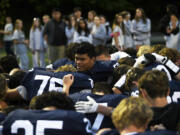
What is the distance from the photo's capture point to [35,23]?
12.4 meters

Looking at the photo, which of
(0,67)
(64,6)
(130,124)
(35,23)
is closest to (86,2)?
(64,6)

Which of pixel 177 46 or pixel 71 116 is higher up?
pixel 71 116

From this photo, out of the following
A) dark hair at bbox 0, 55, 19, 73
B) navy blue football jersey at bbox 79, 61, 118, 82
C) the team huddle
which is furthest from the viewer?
dark hair at bbox 0, 55, 19, 73

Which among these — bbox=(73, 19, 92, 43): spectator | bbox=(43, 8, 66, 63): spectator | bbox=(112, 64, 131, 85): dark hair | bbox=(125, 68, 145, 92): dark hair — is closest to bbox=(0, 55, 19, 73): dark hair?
bbox=(112, 64, 131, 85): dark hair

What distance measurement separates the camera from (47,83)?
15.4 ft

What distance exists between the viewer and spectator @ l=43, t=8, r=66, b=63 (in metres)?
11.3

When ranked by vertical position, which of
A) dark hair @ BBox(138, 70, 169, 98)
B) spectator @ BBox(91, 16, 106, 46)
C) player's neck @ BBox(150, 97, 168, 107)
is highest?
dark hair @ BBox(138, 70, 169, 98)

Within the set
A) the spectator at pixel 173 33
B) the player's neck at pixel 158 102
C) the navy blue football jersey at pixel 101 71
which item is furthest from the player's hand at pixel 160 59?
the spectator at pixel 173 33

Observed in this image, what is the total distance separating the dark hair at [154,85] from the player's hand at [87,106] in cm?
46

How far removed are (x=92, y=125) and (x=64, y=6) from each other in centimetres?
2611

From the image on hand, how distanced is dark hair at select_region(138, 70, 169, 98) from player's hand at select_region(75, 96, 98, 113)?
0.46m

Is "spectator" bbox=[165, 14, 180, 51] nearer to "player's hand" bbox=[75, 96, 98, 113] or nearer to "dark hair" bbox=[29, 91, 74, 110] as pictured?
"player's hand" bbox=[75, 96, 98, 113]

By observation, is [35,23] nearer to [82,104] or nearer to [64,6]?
[82,104]

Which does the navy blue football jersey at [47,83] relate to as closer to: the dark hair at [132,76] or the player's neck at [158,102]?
the dark hair at [132,76]
